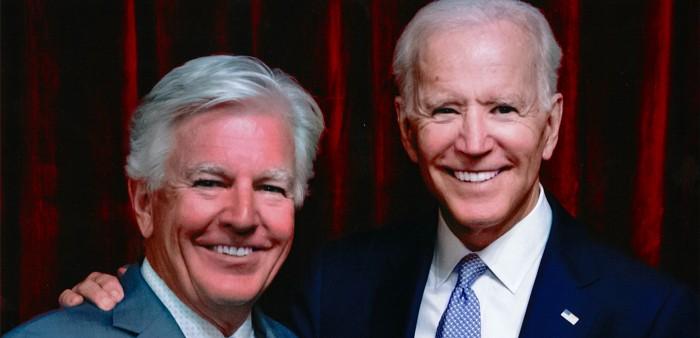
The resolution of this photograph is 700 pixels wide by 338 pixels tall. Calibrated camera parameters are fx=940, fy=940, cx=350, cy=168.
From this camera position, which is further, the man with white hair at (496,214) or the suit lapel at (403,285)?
the suit lapel at (403,285)

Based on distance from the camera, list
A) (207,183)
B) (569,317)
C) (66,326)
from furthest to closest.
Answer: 1. (569,317)
2. (207,183)
3. (66,326)

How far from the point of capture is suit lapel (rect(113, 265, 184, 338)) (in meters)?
1.90

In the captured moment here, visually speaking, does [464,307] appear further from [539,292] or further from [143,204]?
[143,204]

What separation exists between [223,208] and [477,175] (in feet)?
1.99

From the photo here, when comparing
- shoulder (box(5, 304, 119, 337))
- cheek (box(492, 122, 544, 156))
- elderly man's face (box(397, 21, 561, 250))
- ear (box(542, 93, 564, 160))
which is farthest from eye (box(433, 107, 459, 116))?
shoulder (box(5, 304, 119, 337))

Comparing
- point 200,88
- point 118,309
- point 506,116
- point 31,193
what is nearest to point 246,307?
point 118,309

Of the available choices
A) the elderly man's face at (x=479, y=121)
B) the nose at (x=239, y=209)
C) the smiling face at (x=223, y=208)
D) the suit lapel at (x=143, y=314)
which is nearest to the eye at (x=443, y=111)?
the elderly man's face at (x=479, y=121)

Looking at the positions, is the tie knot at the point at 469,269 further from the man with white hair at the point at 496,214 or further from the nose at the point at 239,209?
the nose at the point at 239,209

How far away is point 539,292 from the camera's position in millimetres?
2158

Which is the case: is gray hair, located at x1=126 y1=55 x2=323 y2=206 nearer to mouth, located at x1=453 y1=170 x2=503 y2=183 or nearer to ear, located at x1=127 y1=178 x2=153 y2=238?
ear, located at x1=127 y1=178 x2=153 y2=238

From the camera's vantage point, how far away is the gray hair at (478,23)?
7.27 feet

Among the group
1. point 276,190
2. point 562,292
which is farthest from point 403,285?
point 276,190

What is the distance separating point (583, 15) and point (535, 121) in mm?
707

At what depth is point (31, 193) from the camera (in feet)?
8.84
